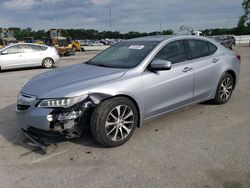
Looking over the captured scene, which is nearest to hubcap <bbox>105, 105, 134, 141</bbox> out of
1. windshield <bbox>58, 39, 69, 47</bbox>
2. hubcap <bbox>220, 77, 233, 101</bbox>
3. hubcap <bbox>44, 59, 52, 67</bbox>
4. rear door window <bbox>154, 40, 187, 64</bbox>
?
rear door window <bbox>154, 40, 187, 64</bbox>

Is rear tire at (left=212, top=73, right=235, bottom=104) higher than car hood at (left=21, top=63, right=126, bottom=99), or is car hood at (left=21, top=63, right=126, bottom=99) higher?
car hood at (left=21, top=63, right=126, bottom=99)

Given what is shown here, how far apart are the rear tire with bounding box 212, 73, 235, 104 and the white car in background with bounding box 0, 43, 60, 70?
1018 centimetres

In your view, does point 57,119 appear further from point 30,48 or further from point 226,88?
point 30,48

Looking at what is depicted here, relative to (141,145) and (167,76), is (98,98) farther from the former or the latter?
(167,76)

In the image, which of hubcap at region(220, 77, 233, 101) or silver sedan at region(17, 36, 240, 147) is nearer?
silver sedan at region(17, 36, 240, 147)

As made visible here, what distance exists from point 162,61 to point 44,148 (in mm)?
2057

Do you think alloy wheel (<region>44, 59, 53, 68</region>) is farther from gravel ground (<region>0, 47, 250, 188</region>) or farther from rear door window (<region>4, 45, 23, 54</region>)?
gravel ground (<region>0, 47, 250, 188</region>)

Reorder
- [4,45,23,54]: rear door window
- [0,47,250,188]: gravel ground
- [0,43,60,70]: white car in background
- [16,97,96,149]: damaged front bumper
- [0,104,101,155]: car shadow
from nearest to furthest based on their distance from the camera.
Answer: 1. [0,47,250,188]: gravel ground
2. [16,97,96,149]: damaged front bumper
3. [0,104,101,155]: car shadow
4. [0,43,60,70]: white car in background
5. [4,45,23,54]: rear door window

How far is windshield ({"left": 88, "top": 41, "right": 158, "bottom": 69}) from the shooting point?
411cm

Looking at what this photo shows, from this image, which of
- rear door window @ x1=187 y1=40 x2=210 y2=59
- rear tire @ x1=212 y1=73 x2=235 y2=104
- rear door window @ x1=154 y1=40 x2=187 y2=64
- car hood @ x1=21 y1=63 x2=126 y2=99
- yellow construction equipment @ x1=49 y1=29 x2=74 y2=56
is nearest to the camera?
car hood @ x1=21 y1=63 x2=126 y2=99

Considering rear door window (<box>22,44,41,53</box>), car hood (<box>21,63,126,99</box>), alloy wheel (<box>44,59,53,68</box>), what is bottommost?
alloy wheel (<box>44,59,53,68</box>)

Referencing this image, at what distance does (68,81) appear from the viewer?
365cm

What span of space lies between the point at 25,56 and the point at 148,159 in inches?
439

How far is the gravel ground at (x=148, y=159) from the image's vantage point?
2.87 meters
